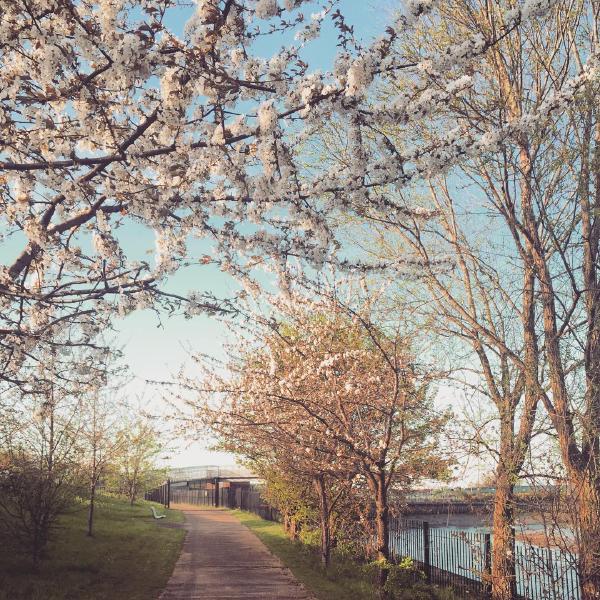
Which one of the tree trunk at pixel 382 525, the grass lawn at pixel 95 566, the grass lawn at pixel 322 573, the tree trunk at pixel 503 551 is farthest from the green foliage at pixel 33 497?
the tree trunk at pixel 503 551

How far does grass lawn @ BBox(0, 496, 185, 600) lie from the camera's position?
10922 mm

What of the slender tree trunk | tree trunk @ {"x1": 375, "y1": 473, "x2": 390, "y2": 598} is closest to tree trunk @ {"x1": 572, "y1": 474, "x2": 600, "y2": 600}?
tree trunk @ {"x1": 375, "y1": 473, "x2": 390, "y2": 598}

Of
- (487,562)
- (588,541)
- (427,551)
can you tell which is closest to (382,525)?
(487,562)

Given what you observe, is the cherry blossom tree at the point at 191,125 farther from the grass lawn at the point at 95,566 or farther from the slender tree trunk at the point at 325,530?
the slender tree trunk at the point at 325,530

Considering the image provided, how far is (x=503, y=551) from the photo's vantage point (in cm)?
1049

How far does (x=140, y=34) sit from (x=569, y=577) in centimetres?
824

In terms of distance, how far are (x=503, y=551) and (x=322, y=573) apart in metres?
4.54

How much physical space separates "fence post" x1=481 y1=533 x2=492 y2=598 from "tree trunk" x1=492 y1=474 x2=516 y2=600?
0.09 meters

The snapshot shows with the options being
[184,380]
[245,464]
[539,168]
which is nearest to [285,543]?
[245,464]

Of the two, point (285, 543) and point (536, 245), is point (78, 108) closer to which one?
point (536, 245)

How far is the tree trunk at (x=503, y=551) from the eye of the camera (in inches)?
397

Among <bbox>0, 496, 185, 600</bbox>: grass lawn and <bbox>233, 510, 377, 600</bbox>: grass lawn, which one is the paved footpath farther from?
<bbox>0, 496, 185, 600</bbox>: grass lawn

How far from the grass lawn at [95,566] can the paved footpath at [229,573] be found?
0.36 metres

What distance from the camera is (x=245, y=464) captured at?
21375mm
